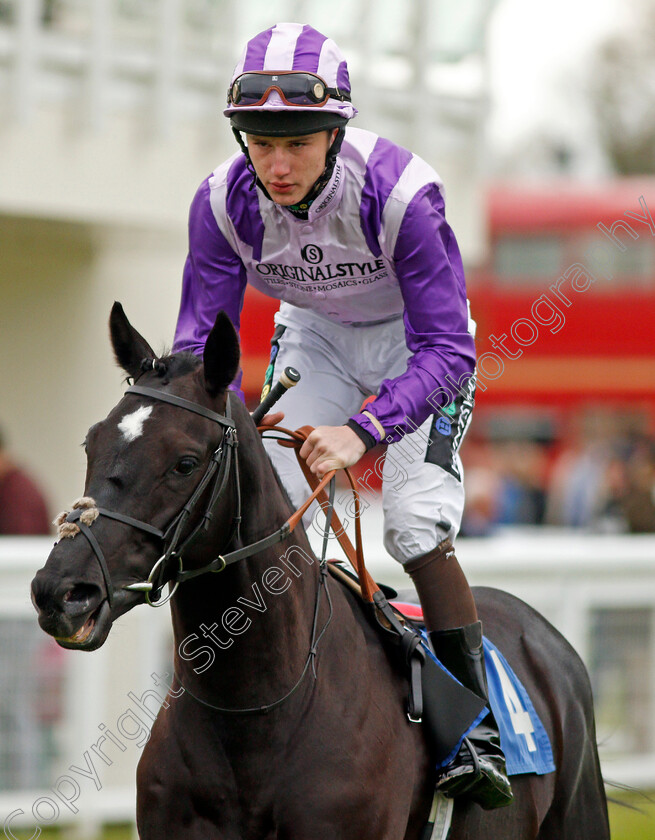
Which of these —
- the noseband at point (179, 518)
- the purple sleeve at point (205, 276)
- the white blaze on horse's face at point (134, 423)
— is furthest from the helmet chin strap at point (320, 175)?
the white blaze on horse's face at point (134, 423)

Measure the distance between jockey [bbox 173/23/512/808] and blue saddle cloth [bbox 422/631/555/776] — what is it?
0.16 m

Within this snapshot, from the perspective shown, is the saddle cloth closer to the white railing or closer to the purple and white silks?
the purple and white silks

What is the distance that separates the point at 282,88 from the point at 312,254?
20.7 inches

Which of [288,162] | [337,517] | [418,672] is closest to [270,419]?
[337,517]

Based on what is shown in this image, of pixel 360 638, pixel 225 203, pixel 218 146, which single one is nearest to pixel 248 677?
pixel 360 638

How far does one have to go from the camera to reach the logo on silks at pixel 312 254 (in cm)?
334

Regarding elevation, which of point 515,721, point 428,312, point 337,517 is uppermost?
point 428,312

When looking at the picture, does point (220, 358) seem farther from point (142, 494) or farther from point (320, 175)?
point (320, 175)

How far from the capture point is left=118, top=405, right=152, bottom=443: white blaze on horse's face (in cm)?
257

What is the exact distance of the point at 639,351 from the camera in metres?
17.3

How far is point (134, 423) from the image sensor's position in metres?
2.59

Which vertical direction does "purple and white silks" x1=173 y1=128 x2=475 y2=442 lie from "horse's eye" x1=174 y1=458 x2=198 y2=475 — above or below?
above

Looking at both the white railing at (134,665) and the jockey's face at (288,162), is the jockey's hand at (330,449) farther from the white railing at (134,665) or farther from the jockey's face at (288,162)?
the white railing at (134,665)

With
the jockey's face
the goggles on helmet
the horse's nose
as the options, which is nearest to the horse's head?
the horse's nose
